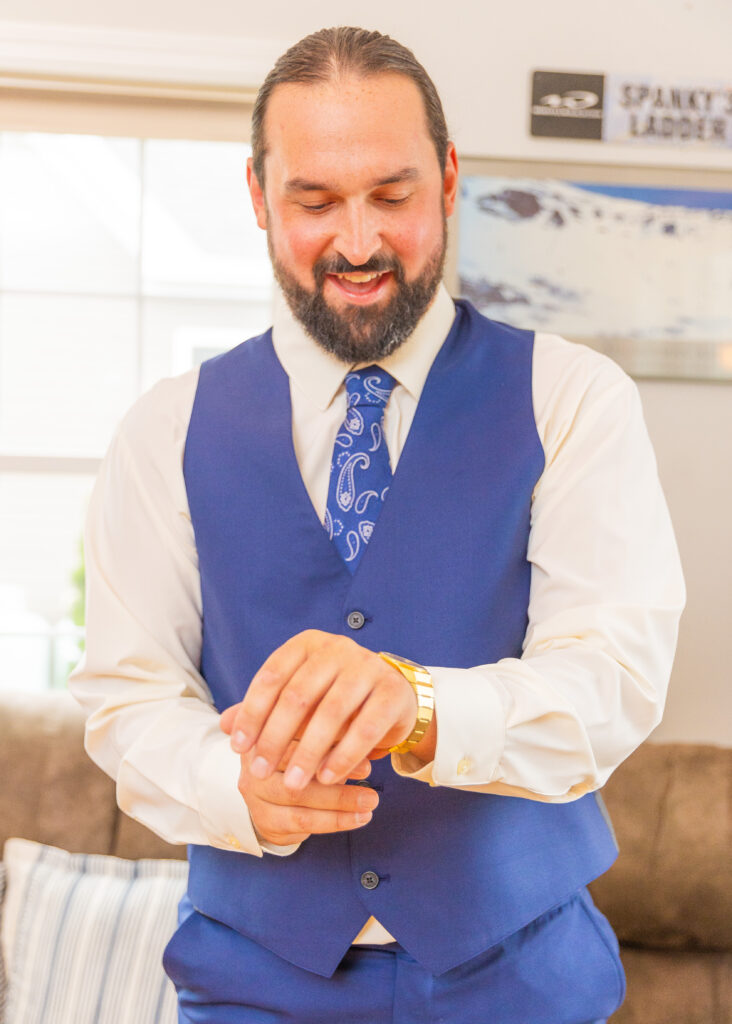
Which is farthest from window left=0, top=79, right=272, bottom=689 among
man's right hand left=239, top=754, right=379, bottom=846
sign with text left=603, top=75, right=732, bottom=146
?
man's right hand left=239, top=754, right=379, bottom=846

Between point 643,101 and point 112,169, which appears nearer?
point 643,101

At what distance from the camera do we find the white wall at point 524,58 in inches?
90.4

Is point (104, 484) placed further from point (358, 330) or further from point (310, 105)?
point (310, 105)

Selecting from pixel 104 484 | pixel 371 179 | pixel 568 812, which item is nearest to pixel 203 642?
pixel 104 484

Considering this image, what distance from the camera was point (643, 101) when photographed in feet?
7.73

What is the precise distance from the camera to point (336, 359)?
1.30 m

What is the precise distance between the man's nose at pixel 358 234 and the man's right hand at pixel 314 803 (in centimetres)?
56

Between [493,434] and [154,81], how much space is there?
1544 mm

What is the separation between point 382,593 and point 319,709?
31 centimetres

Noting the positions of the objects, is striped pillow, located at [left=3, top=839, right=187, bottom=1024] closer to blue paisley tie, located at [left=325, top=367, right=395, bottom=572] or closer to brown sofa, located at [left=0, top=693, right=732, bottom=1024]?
brown sofa, located at [left=0, top=693, right=732, bottom=1024]

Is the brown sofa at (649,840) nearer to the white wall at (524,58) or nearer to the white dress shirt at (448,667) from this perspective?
the white wall at (524,58)

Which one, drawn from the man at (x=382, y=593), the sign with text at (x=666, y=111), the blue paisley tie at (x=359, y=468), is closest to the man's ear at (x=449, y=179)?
the man at (x=382, y=593)

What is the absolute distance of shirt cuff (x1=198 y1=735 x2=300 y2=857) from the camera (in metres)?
1.05

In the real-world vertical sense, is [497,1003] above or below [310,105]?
below
